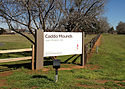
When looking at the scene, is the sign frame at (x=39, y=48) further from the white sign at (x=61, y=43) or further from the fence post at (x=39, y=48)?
the white sign at (x=61, y=43)

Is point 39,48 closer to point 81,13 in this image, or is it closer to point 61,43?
point 61,43

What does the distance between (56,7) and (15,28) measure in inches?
128

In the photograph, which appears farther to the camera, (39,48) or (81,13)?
(81,13)

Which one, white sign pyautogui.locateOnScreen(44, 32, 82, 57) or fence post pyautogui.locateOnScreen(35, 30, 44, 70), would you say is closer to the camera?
fence post pyautogui.locateOnScreen(35, 30, 44, 70)

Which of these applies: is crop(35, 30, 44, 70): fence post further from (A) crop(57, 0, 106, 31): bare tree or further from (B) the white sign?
(A) crop(57, 0, 106, 31): bare tree

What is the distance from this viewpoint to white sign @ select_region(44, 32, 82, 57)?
6.93 metres

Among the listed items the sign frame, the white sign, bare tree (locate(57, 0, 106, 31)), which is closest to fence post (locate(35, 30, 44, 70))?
the sign frame

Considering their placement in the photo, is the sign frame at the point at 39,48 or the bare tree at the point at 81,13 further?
the bare tree at the point at 81,13

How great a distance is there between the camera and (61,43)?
7.30 m

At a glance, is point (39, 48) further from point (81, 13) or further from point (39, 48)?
point (81, 13)

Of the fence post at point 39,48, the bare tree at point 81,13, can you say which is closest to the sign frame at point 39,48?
the fence post at point 39,48

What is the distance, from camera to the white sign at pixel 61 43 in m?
6.93

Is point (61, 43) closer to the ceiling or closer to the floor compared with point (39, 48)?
closer to the ceiling

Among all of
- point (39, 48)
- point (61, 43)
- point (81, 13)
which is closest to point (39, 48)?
point (39, 48)
